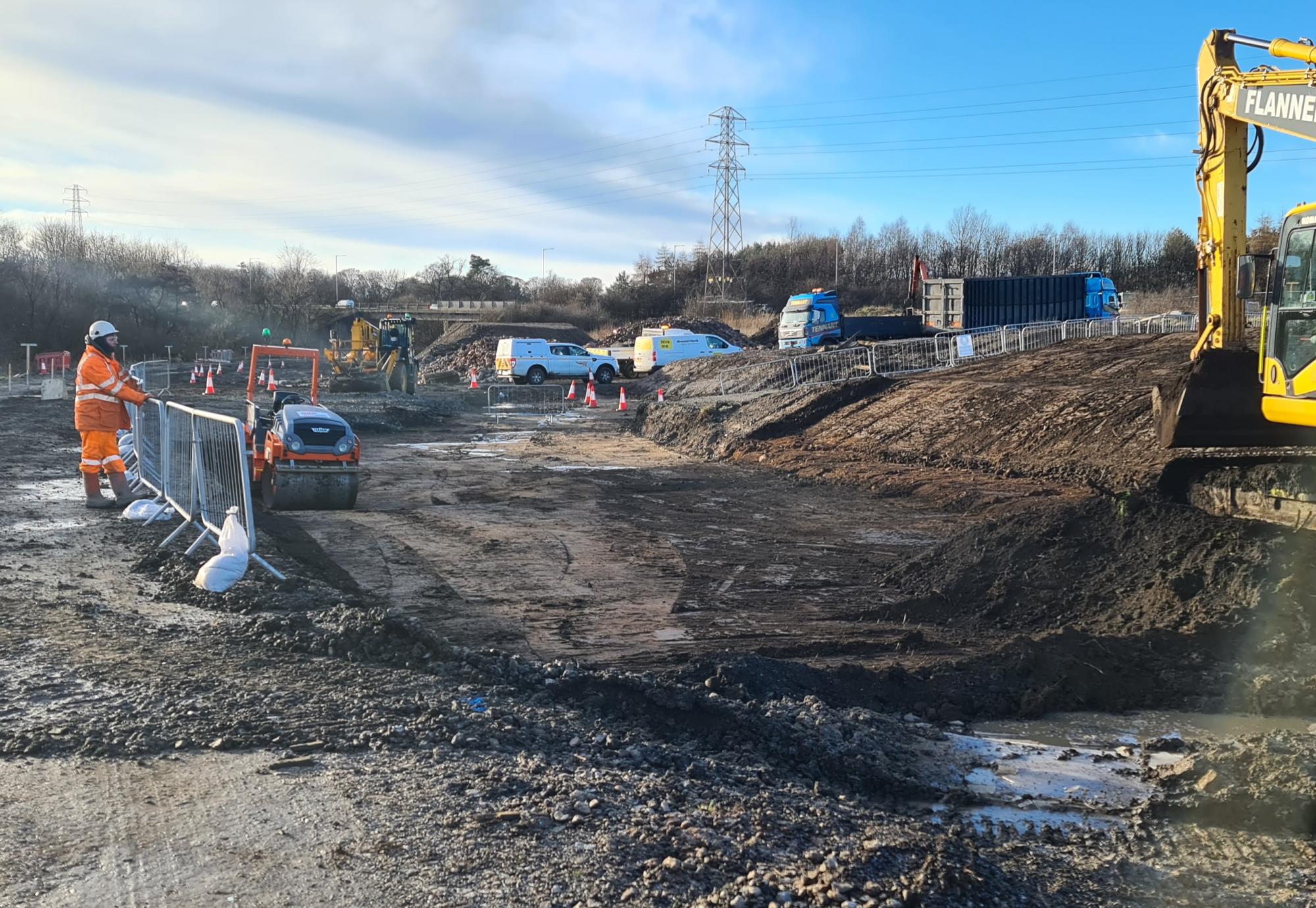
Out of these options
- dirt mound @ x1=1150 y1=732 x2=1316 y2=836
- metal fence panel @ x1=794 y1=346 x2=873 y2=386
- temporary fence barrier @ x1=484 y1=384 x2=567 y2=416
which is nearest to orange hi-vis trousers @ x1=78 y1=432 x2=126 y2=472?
dirt mound @ x1=1150 y1=732 x2=1316 y2=836

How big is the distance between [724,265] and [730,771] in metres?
65.7

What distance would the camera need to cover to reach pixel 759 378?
2828 cm

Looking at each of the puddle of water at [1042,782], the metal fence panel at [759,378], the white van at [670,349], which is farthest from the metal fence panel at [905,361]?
the puddle of water at [1042,782]

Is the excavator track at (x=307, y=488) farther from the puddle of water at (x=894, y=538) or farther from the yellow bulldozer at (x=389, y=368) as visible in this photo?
the yellow bulldozer at (x=389, y=368)

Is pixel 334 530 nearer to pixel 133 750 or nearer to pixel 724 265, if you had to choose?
pixel 133 750

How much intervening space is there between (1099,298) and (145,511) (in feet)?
113

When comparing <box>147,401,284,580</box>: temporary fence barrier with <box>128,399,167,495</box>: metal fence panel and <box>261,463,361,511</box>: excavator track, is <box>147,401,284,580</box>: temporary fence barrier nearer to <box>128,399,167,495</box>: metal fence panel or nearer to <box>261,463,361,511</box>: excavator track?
<box>128,399,167,495</box>: metal fence panel

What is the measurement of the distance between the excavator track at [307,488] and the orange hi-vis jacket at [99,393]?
1.68m

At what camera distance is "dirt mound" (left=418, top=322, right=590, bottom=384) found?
52.8m

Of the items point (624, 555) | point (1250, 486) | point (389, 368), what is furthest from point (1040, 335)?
point (624, 555)

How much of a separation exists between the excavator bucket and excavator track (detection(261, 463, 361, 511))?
29.6 feet

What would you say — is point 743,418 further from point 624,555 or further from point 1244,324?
point 1244,324

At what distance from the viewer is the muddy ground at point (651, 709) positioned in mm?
4016

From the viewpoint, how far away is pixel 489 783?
461 cm
